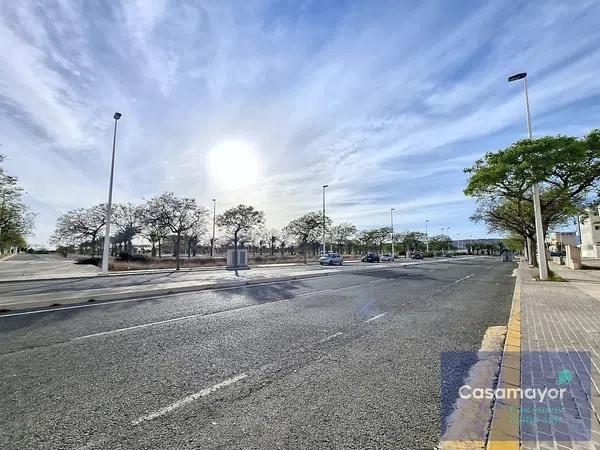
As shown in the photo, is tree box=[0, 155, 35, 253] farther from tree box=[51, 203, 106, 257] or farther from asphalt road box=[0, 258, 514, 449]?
asphalt road box=[0, 258, 514, 449]

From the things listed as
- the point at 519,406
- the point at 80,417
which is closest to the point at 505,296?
the point at 519,406

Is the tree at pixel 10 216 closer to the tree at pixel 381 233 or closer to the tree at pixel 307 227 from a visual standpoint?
the tree at pixel 307 227

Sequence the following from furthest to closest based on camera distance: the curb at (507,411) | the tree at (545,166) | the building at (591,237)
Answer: the building at (591,237), the tree at (545,166), the curb at (507,411)

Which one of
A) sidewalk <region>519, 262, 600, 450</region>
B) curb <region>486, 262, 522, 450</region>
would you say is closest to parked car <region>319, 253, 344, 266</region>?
sidewalk <region>519, 262, 600, 450</region>

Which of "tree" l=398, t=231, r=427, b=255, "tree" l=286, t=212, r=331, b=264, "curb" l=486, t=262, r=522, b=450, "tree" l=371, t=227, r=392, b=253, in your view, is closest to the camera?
"curb" l=486, t=262, r=522, b=450

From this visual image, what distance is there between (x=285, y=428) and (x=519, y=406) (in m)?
2.38

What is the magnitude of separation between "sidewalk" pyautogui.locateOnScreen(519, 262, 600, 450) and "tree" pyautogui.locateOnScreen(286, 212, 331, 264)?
46502 millimetres

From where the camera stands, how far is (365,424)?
2.99 m

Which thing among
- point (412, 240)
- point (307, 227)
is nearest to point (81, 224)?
point (307, 227)

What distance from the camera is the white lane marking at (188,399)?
3090mm

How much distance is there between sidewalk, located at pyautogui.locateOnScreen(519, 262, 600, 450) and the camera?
2695mm

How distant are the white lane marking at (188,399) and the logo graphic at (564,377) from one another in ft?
12.6

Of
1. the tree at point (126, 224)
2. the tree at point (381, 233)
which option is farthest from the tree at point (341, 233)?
the tree at point (126, 224)

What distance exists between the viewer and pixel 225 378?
161 inches
